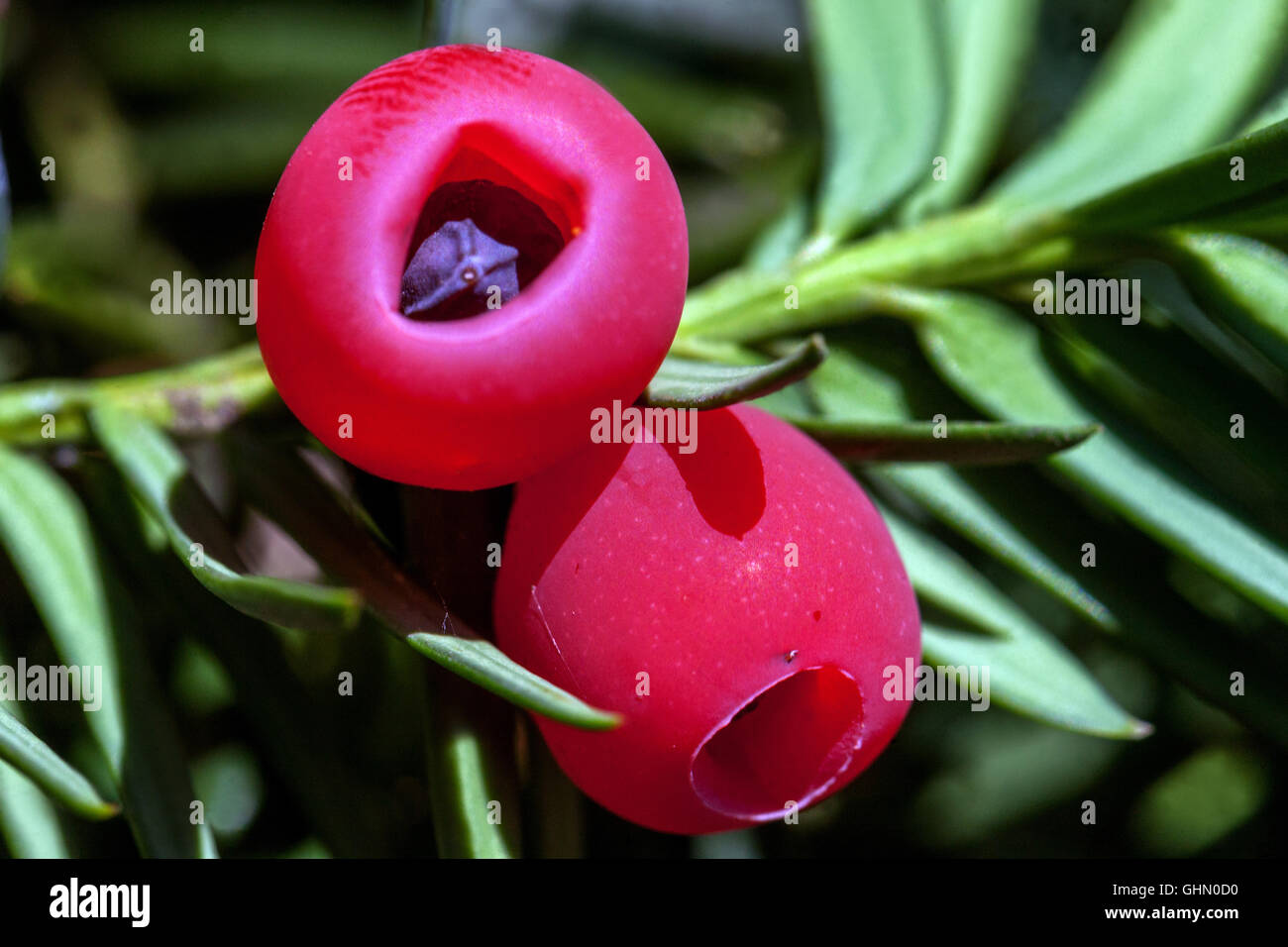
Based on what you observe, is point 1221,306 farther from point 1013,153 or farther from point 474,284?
point 1013,153

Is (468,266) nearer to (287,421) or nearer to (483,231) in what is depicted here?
(483,231)

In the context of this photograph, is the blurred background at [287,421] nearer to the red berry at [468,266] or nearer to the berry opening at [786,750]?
the berry opening at [786,750]

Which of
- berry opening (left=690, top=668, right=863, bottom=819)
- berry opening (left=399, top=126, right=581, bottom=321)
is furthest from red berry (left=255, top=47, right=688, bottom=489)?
berry opening (left=690, top=668, right=863, bottom=819)

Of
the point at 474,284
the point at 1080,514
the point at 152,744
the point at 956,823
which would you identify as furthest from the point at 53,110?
the point at 956,823

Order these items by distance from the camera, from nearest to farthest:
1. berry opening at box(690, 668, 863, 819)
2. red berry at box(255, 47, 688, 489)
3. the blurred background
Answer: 1. red berry at box(255, 47, 688, 489)
2. berry opening at box(690, 668, 863, 819)
3. the blurred background

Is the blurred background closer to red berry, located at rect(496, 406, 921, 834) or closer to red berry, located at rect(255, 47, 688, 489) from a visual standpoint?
red berry, located at rect(496, 406, 921, 834)

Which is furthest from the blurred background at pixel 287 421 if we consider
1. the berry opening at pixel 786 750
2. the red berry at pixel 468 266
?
the red berry at pixel 468 266
